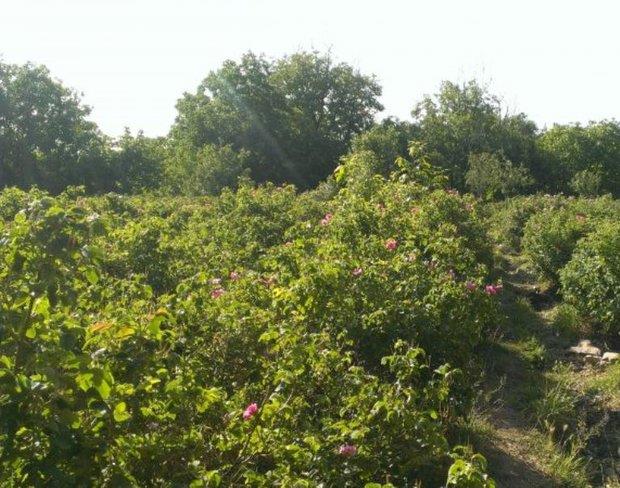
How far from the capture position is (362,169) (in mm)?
11445

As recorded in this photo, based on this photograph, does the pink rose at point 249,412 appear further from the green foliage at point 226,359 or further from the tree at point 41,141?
the tree at point 41,141

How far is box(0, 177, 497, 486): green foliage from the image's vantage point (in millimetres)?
2496

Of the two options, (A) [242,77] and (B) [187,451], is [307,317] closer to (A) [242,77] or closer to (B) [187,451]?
(B) [187,451]

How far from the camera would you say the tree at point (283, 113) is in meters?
28.8

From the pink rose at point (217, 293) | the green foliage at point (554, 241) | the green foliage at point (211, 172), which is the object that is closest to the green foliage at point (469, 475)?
the pink rose at point (217, 293)

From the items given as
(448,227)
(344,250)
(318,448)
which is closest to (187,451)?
(318,448)

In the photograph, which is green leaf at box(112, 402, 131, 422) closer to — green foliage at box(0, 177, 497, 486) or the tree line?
green foliage at box(0, 177, 497, 486)

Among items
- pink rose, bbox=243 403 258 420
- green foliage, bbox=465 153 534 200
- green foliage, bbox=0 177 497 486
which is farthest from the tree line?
pink rose, bbox=243 403 258 420

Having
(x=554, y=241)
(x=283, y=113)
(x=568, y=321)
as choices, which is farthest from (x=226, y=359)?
(x=283, y=113)

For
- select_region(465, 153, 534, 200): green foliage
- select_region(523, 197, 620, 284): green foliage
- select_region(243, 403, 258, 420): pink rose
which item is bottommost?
select_region(243, 403, 258, 420): pink rose

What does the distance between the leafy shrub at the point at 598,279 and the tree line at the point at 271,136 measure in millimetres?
15354

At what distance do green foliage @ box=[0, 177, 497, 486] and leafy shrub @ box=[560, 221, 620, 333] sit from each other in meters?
1.63

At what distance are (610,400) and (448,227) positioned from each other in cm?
295

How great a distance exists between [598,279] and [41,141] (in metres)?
24.3
